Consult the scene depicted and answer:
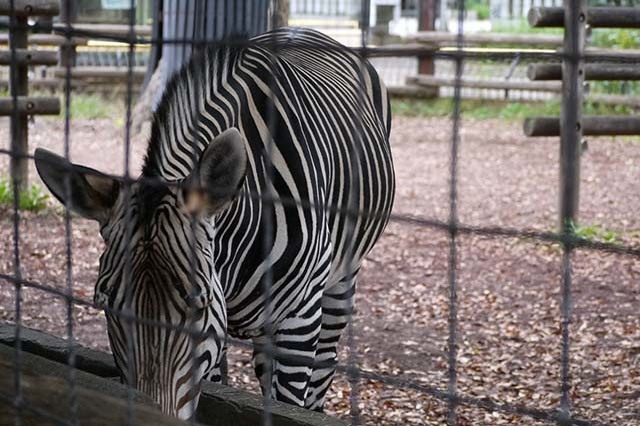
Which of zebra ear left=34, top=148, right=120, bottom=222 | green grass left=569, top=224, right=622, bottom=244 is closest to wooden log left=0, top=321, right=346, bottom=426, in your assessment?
zebra ear left=34, top=148, right=120, bottom=222

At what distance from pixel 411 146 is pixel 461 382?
27.0 ft

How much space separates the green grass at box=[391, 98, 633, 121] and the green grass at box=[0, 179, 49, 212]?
7527 millimetres

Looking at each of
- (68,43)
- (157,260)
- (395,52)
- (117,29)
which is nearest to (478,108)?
(117,29)

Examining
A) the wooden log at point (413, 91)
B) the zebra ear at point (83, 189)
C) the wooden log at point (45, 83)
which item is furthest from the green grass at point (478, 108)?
the zebra ear at point (83, 189)

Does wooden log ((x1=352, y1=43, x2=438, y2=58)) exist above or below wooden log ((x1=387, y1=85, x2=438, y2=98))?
above

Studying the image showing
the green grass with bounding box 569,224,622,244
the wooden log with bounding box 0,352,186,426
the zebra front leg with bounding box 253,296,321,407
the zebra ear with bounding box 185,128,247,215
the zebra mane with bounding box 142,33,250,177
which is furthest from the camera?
the green grass with bounding box 569,224,622,244

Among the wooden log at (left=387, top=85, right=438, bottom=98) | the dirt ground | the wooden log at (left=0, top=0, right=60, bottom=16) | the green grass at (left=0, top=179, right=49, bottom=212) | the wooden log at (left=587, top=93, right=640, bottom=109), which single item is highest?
the wooden log at (left=0, top=0, right=60, bottom=16)

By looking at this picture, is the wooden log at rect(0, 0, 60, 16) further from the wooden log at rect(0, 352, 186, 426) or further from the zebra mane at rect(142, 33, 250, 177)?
the wooden log at rect(0, 352, 186, 426)

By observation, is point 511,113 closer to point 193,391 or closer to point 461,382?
point 461,382

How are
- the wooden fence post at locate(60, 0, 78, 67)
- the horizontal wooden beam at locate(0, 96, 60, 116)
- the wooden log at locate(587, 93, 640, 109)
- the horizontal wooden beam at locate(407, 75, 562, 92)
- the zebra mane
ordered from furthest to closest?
the horizontal wooden beam at locate(407, 75, 562, 92) → the wooden log at locate(587, 93, 640, 109) → the horizontal wooden beam at locate(0, 96, 60, 116) → the zebra mane → the wooden fence post at locate(60, 0, 78, 67)

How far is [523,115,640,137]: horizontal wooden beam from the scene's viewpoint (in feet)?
26.7

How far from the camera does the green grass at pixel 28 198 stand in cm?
862

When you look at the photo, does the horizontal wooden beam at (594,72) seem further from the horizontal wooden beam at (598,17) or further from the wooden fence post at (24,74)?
the wooden fence post at (24,74)

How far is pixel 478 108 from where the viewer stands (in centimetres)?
1653
